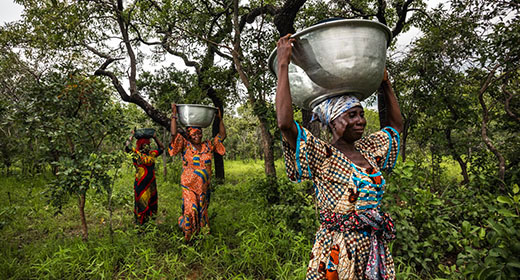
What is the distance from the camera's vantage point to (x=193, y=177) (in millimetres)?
3762


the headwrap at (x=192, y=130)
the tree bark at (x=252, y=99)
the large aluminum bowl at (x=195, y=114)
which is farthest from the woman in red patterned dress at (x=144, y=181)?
the tree bark at (x=252, y=99)

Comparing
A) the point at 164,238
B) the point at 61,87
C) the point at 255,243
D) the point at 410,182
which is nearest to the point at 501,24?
the point at 410,182

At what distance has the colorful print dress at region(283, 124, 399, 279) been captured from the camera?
1.20 m

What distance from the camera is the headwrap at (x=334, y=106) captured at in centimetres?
121

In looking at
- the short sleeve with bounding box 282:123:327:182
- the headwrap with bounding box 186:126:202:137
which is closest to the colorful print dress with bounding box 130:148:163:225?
the headwrap with bounding box 186:126:202:137

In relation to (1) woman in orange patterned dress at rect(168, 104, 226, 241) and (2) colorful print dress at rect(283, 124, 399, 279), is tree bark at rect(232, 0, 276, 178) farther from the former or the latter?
(2) colorful print dress at rect(283, 124, 399, 279)

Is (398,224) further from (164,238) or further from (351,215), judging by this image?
(164,238)

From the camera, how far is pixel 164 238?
3830 millimetres

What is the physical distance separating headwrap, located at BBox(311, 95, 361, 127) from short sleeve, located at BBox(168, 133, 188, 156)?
2.91 meters

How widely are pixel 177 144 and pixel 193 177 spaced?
557mm

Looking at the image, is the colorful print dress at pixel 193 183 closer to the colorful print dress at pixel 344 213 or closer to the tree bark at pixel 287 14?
the tree bark at pixel 287 14

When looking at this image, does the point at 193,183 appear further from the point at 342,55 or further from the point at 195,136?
the point at 342,55

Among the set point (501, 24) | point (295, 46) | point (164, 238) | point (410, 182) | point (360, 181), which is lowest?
point (164, 238)

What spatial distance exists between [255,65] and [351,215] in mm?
4206
